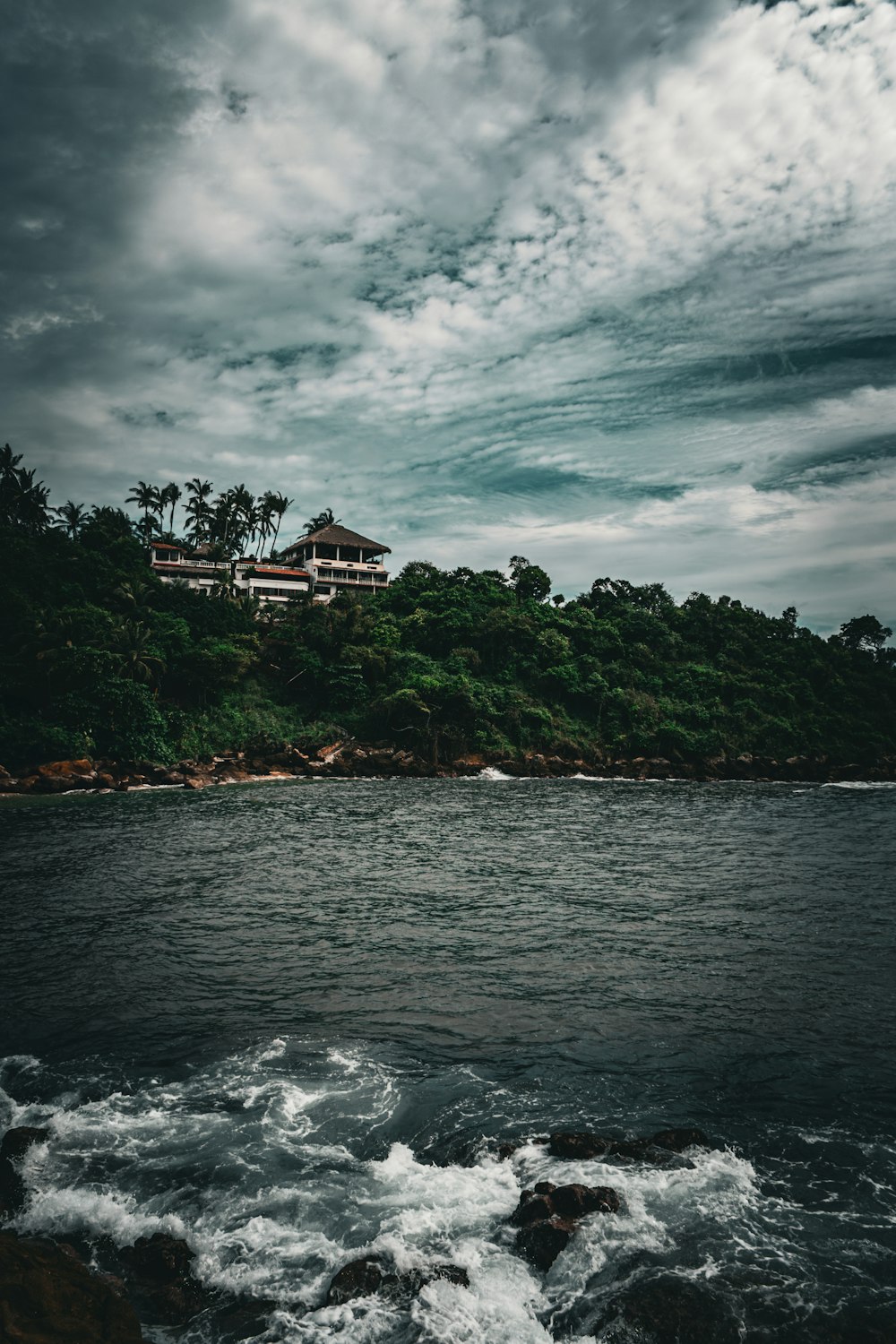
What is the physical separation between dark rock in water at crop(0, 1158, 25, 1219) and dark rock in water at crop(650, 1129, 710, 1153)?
731 centimetres

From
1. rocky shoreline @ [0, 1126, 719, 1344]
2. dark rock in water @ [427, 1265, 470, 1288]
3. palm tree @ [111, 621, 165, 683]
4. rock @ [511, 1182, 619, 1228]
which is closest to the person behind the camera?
rocky shoreline @ [0, 1126, 719, 1344]

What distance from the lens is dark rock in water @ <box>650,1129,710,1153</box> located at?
8.42 m

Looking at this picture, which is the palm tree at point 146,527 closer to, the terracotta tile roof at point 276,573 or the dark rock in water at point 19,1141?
the terracotta tile roof at point 276,573

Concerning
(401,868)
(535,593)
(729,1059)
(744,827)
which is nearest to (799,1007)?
(729,1059)

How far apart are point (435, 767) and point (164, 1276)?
1870 inches

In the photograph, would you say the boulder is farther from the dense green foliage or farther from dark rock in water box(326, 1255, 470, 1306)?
the dense green foliage

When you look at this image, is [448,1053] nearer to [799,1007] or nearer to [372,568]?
[799,1007]

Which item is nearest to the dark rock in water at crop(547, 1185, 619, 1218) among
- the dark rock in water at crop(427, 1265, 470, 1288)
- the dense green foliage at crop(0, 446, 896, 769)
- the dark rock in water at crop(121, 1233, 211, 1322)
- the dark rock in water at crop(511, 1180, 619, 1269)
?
the dark rock in water at crop(511, 1180, 619, 1269)

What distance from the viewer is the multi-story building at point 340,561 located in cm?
8294

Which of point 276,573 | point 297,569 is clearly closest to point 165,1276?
point 276,573

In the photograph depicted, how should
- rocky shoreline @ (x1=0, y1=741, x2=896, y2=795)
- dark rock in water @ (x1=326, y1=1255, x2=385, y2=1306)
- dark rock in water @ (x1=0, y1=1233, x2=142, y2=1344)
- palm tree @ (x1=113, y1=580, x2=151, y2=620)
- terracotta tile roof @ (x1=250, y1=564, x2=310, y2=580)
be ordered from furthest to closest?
terracotta tile roof @ (x1=250, y1=564, x2=310, y2=580), palm tree @ (x1=113, y1=580, x2=151, y2=620), rocky shoreline @ (x1=0, y1=741, x2=896, y2=795), dark rock in water @ (x1=326, y1=1255, x2=385, y2=1306), dark rock in water @ (x1=0, y1=1233, x2=142, y2=1344)

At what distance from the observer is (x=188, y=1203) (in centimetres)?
762

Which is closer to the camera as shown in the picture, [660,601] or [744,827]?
[744,827]

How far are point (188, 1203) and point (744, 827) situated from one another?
2856cm
